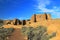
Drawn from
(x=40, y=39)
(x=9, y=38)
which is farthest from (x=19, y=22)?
(x=40, y=39)

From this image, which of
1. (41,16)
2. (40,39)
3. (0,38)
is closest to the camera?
(40,39)

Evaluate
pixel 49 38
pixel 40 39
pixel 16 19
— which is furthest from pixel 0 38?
pixel 16 19

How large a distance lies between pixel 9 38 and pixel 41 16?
1477 centimetres

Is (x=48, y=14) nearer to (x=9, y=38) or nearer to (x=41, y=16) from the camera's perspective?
(x=41, y=16)

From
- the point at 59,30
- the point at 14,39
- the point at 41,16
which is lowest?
the point at 14,39

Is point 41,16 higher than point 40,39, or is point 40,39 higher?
point 41,16

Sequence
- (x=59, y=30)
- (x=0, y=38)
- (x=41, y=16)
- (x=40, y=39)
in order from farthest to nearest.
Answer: (x=41, y=16) → (x=0, y=38) → (x=40, y=39) → (x=59, y=30)

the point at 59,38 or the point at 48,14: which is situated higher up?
the point at 48,14

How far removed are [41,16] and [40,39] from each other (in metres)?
20.1

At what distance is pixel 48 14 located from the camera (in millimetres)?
36250

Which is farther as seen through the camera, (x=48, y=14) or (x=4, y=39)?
(x=48, y=14)

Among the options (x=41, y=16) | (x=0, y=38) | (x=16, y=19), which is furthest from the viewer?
(x=16, y=19)

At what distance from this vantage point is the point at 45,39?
13781 mm

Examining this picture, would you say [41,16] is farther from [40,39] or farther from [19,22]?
[40,39]
